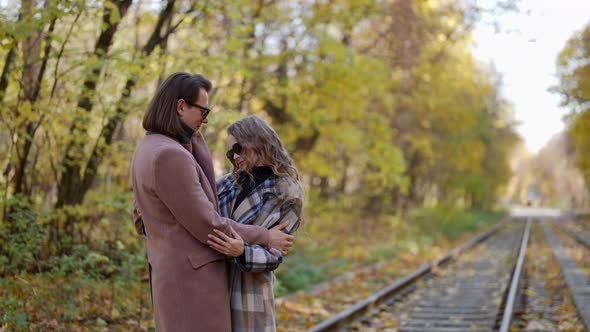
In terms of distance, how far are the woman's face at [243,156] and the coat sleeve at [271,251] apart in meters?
0.26

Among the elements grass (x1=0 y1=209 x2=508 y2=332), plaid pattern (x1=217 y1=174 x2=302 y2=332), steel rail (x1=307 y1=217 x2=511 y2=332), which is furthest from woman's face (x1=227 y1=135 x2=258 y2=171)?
steel rail (x1=307 y1=217 x2=511 y2=332)

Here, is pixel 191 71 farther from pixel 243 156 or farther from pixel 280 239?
pixel 280 239

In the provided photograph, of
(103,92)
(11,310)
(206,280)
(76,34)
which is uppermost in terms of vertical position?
(76,34)

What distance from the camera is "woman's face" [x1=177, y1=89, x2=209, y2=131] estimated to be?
9.09ft

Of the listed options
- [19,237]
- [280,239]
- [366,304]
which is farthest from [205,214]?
[366,304]

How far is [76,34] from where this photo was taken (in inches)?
255

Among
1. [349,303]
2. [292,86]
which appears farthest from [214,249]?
[292,86]

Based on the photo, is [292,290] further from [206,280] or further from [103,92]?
[206,280]

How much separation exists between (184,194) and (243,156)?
1.66ft

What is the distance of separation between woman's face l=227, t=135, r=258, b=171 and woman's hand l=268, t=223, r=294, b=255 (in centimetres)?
34

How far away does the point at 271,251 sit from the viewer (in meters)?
2.83

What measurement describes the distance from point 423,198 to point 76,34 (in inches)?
1468

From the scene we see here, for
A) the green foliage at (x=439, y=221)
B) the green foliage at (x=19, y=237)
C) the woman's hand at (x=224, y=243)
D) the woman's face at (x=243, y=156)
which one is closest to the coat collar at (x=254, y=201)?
the woman's face at (x=243, y=156)

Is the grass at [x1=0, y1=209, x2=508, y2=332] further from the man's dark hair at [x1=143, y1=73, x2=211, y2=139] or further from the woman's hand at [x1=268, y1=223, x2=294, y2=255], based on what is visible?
the man's dark hair at [x1=143, y1=73, x2=211, y2=139]
